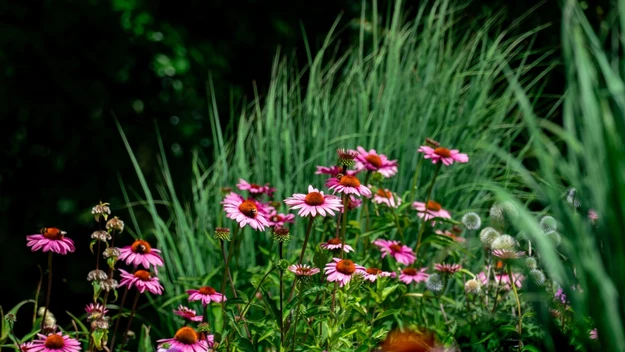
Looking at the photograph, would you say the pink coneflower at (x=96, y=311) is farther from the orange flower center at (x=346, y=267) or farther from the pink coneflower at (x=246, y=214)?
the orange flower center at (x=346, y=267)

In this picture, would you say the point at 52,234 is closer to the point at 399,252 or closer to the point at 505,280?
the point at 399,252

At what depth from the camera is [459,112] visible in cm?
390

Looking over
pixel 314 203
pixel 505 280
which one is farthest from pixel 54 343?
pixel 505 280

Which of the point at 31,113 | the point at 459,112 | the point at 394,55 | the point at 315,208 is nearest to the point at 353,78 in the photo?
the point at 394,55

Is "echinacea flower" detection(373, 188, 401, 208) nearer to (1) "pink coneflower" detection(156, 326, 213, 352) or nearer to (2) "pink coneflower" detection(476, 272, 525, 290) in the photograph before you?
(2) "pink coneflower" detection(476, 272, 525, 290)

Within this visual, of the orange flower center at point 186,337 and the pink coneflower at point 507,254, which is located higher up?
the pink coneflower at point 507,254

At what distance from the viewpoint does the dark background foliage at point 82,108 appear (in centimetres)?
538

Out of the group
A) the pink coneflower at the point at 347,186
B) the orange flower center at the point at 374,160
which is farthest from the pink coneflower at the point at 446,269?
the pink coneflower at the point at 347,186

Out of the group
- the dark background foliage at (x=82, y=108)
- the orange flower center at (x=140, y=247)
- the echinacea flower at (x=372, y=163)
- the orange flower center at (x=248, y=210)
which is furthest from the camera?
the dark background foliage at (x=82, y=108)

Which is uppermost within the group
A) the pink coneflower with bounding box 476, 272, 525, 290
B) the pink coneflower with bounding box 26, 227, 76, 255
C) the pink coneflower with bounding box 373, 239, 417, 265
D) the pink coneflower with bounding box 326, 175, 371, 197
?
the pink coneflower with bounding box 326, 175, 371, 197

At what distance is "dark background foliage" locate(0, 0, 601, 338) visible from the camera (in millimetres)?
5375

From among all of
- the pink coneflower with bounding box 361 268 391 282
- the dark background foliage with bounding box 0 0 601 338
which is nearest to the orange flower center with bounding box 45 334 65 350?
the pink coneflower with bounding box 361 268 391 282

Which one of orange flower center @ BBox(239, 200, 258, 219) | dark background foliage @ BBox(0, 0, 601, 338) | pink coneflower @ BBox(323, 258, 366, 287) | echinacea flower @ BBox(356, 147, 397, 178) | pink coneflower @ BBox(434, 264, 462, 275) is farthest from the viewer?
dark background foliage @ BBox(0, 0, 601, 338)

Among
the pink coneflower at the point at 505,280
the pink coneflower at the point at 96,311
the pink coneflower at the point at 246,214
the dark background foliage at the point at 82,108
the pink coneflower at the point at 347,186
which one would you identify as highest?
the pink coneflower at the point at 347,186
